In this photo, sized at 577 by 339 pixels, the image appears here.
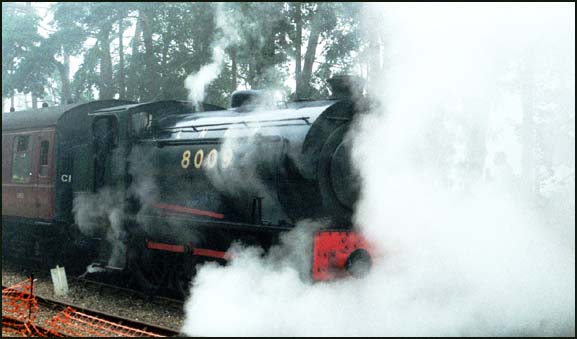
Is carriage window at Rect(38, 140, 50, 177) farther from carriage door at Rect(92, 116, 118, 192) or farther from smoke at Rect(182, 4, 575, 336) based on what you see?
smoke at Rect(182, 4, 575, 336)

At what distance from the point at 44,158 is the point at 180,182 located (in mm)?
3839

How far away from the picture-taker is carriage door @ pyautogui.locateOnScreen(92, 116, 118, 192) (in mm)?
9508

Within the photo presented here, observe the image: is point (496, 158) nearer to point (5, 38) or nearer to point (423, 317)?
point (423, 317)

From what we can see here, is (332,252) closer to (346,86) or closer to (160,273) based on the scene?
(346,86)

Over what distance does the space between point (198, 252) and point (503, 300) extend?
12.4ft

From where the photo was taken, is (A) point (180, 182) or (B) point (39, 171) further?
(B) point (39, 171)

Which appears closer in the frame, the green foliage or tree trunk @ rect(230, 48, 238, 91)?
the green foliage

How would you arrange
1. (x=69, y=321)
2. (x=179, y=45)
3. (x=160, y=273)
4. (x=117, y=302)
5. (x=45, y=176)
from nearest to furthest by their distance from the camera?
1. (x=69, y=321)
2. (x=117, y=302)
3. (x=160, y=273)
4. (x=45, y=176)
5. (x=179, y=45)

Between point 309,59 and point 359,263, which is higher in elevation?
point 309,59

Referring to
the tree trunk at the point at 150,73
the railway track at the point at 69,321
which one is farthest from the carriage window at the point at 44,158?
the tree trunk at the point at 150,73

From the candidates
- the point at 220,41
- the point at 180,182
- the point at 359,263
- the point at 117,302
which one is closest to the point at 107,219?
the point at 117,302

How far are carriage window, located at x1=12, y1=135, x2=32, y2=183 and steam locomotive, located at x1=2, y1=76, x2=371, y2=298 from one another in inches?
0.8

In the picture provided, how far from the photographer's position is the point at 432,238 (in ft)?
22.9

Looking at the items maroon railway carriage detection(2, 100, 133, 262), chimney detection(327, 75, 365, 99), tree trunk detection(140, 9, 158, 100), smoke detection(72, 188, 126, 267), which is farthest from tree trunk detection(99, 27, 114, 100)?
chimney detection(327, 75, 365, 99)
